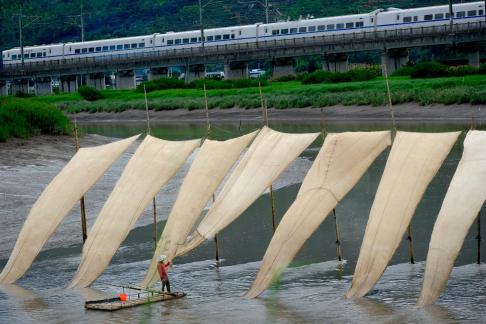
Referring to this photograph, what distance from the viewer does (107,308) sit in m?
20.9

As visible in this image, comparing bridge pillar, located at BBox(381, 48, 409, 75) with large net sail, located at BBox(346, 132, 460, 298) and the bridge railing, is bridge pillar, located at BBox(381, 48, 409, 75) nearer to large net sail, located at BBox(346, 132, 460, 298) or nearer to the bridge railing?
the bridge railing

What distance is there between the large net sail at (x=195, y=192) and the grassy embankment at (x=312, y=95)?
40.0m

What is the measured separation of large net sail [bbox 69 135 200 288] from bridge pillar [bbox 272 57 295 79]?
8195 centimetres

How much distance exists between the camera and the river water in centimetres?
2031

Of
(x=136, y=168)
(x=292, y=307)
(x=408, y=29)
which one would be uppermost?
(x=408, y=29)

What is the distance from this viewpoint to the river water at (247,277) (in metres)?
20.3

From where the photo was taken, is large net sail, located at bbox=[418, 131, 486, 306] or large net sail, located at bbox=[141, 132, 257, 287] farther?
large net sail, located at bbox=[141, 132, 257, 287]

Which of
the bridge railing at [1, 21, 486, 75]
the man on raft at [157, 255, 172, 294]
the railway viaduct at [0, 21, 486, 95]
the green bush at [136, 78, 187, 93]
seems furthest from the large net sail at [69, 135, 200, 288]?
the green bush at [136, 78, 187, 93]

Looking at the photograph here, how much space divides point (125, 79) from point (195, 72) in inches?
412

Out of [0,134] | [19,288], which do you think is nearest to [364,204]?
[19,288]

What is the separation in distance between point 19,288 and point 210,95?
2608 inches

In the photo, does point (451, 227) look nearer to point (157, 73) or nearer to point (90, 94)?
point (90, 94)

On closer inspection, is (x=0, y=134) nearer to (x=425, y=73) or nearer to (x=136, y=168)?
(x=136, y=168)

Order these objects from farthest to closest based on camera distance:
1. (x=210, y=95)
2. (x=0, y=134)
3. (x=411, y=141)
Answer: (x=210, y=95) → (x=0, y=134) → (x=411, y=141)
